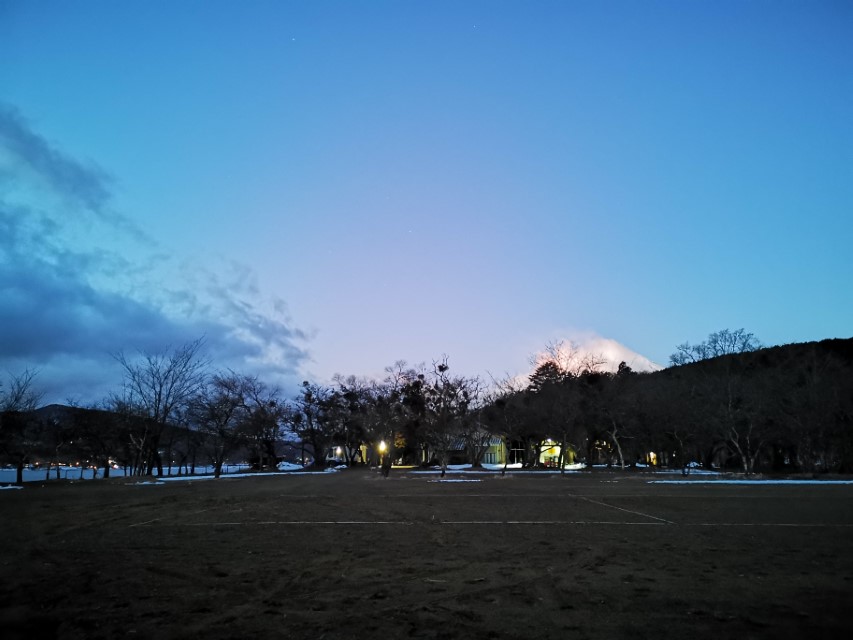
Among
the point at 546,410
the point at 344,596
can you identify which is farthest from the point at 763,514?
the point at 546,410

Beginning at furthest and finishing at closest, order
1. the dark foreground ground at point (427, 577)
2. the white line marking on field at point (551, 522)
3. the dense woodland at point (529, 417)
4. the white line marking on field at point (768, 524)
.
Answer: the dense woodland at point (529, 417) → the white line marking on field at point (551, 522) → the white line marking on field at point (768, 524) → the dark foreground ground at point (427, 577)

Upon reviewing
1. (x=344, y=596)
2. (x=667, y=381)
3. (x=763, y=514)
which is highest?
(x=667, y=381)

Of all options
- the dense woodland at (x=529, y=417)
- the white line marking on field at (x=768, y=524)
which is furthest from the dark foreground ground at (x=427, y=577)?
the dense woodland at (x=529, y=417)

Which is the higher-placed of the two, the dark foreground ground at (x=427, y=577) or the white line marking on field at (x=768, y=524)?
the dark foreground ground at (x=427, y=577)

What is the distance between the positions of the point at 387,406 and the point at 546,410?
67.7 ft

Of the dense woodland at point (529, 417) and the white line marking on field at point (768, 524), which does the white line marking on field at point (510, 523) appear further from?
the dense woodland at point (529, 417)

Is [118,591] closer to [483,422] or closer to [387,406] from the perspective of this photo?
A: [483,422]

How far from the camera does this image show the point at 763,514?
15.2 metres

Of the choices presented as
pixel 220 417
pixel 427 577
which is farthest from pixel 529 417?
pixel 427 577

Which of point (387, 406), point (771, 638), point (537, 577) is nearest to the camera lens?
point (771, 638)

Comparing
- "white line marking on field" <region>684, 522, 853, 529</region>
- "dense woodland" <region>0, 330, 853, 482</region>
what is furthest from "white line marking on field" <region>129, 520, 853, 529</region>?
"dense woodland" <region>0, 330, 853, 482</region>

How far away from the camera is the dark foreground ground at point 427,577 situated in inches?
198

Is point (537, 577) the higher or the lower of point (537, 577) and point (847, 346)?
the lower

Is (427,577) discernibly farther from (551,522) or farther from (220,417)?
(220,417)
